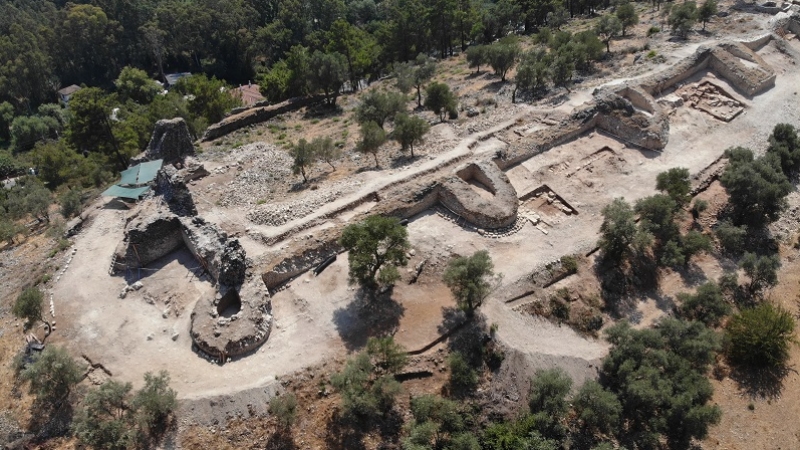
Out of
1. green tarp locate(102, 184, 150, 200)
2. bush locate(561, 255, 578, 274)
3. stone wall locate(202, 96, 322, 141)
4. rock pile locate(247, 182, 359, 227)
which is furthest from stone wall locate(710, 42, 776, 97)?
green tarp locate(102, 184, 150, 200)

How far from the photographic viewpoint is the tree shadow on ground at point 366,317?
28.1 meters

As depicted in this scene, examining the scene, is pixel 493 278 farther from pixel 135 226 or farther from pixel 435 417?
pixel 135 226

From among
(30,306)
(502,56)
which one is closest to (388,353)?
(30,306)

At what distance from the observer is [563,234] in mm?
35250

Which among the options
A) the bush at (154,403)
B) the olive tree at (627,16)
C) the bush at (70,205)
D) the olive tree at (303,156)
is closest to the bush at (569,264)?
the olive tree at (303,156)

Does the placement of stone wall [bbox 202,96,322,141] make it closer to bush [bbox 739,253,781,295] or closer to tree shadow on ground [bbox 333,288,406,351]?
tree shadow on ground [bbox 333,288,406,351]

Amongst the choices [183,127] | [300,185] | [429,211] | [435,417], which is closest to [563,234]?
[429,211]

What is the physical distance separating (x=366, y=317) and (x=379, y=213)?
27.8 ft

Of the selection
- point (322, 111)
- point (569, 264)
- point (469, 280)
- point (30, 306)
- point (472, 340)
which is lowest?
point (322, 111)

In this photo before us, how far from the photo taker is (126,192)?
38344mm

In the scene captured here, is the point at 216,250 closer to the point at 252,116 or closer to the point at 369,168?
the point at 369,168

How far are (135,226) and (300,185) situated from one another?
13.6 meters

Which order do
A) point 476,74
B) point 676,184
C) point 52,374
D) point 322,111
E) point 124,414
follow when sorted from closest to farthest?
point 124,414 → point 52,374 → point 676,184 → point 322,111 → point 476,74

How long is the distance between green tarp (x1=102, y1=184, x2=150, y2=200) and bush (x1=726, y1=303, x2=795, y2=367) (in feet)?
133
